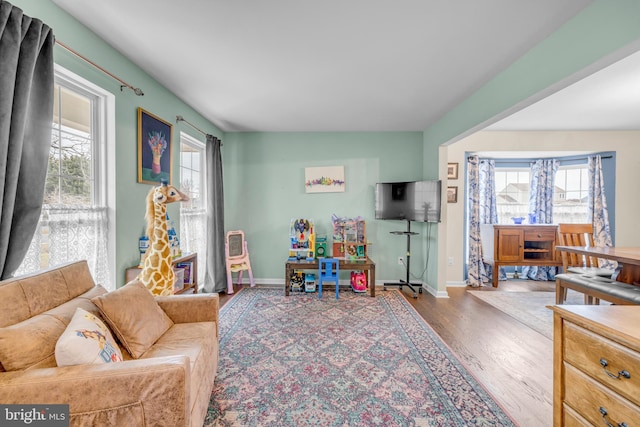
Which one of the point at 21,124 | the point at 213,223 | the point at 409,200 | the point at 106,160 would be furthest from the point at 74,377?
the point at 409,200

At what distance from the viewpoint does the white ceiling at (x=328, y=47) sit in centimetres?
165

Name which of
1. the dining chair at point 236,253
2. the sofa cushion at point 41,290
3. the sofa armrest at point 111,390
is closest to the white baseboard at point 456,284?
the dining chair at point 236,253

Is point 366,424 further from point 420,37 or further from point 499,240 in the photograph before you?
Result: point 499,240

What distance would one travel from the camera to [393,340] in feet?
8.19

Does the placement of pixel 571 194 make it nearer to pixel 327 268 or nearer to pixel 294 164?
pixel 327 268

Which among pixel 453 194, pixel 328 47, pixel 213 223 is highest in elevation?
pixel 328 47

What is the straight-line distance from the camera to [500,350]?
2371mm

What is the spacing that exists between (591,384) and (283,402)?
154 centimetres

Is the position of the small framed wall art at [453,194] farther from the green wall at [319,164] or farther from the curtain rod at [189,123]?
the curtain rod at [189,123]

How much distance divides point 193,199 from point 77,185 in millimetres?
1711

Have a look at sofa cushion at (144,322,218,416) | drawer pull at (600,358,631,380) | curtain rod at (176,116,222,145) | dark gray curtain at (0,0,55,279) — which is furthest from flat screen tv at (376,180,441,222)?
dark gray curtain at (0,0,55,279)

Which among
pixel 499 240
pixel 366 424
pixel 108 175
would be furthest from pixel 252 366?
pixel 499 240

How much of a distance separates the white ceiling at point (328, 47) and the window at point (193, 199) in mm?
607

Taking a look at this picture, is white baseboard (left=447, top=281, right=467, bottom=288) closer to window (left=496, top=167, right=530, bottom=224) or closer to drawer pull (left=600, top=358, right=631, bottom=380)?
window (left=496, top=167, right=530, bottom=224)
